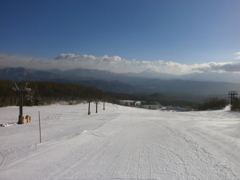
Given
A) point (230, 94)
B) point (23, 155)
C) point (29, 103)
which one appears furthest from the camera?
point (230, 94)

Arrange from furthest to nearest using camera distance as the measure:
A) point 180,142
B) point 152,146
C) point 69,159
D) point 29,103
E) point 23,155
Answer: point 29,103 < point 180,142 < point 152,146 < point 23,155 < point 69,159

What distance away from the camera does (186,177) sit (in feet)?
12.1

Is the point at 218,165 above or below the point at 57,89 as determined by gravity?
below

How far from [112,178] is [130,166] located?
72 centimetres

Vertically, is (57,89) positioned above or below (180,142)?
above

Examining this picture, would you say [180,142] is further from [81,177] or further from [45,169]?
[45,169]

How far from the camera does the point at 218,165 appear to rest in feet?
14.0

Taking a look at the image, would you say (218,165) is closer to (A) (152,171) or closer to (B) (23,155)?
(A) (152,171)

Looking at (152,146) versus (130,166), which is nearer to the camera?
(130,166)

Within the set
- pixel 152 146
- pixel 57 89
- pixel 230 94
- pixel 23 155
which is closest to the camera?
pixel 23 155

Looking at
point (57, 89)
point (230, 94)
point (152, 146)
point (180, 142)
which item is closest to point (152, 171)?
point (152, 146)

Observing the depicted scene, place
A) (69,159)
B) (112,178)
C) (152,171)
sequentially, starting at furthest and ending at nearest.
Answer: (69,159), (152,171), (112,178)

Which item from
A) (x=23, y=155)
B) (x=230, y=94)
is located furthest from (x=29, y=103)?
(x=230, y=94)

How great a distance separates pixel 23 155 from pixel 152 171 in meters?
3.65
